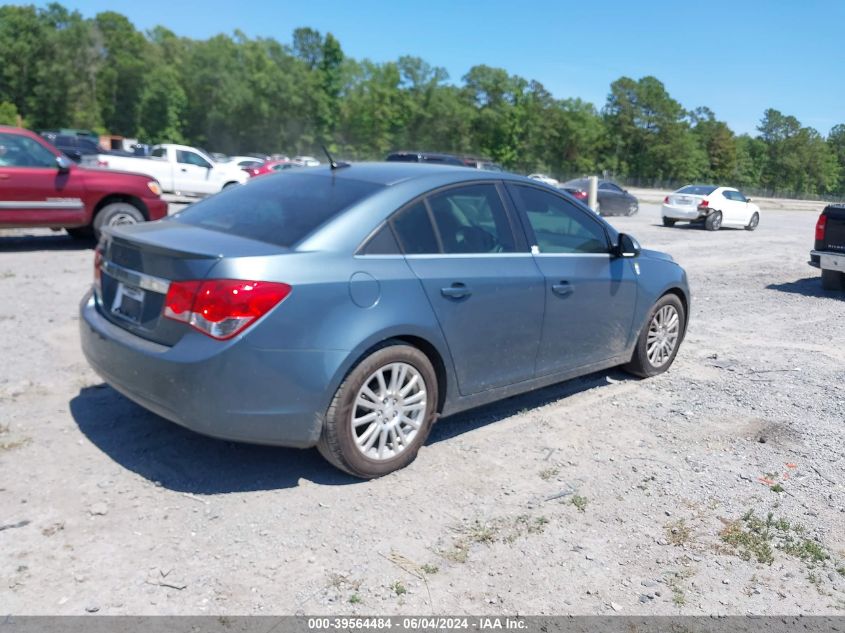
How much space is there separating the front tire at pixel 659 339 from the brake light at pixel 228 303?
344 centimetres

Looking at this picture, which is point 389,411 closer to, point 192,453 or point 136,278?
point 192,453

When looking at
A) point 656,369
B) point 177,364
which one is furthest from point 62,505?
point 656,369

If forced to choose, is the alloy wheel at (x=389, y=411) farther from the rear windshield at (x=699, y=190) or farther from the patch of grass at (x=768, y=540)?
the rear windshield at (x=699, y=190)

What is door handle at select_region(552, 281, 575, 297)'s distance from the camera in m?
5.04

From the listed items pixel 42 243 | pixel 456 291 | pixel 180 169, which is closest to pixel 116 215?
pixel 42 243

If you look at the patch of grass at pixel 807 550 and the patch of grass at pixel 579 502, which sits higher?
the patch of grass at pixel 807 550

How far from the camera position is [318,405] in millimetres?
3830

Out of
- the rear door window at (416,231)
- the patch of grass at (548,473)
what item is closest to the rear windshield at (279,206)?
the rear door window at (416,231)

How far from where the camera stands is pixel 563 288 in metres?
5.10

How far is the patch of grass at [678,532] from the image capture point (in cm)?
373

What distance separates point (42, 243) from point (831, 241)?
12.2 m

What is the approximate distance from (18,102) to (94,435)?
94990 mm

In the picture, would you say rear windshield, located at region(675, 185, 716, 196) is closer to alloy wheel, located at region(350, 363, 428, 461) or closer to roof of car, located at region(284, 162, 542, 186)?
roof of car, located at region(284, 162, 542, 186)

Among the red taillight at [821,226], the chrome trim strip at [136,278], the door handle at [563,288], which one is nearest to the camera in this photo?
the chrome trim strip at [136,278]
